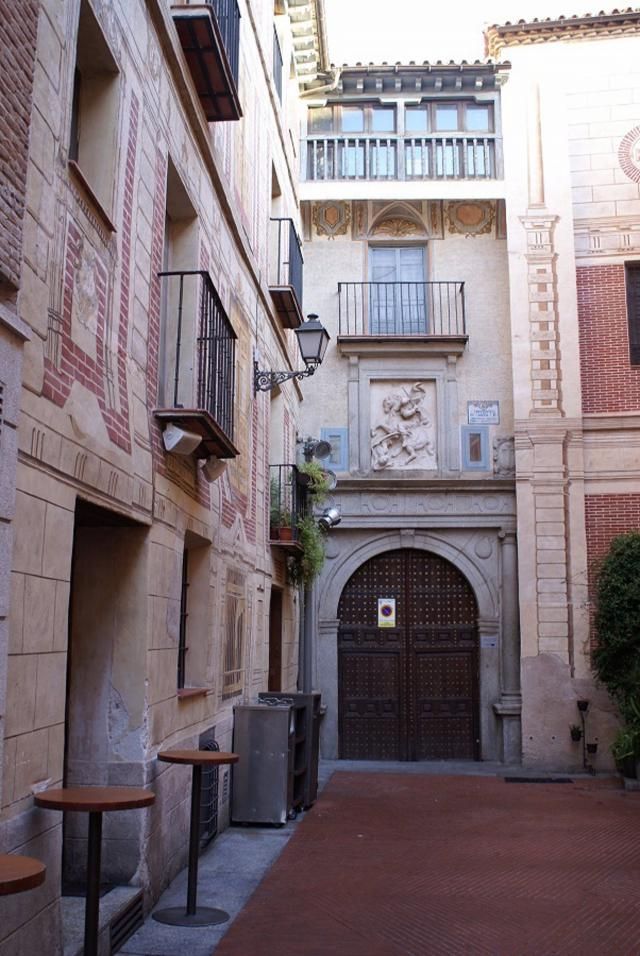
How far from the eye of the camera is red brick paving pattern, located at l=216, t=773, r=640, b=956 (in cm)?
571

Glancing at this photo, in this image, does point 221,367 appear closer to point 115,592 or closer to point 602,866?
point 115,592

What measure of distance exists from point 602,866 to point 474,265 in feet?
35.1

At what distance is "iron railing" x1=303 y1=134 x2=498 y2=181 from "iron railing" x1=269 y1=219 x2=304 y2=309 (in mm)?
3491

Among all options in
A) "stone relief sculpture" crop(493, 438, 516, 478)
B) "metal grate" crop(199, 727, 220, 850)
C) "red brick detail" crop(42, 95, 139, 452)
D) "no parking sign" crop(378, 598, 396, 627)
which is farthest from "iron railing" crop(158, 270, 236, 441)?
"stone relief sculpture" crop(493, 438, 516, 478)

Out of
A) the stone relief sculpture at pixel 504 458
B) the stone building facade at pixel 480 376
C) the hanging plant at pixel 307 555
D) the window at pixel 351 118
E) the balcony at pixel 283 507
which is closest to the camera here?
the balcony at pixel 283 507

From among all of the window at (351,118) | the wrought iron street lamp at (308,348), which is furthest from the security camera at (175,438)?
the window at (351,118)

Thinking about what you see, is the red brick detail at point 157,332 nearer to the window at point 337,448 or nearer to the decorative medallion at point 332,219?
the window at point 337,448

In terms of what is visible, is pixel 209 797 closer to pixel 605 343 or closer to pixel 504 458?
pixel 504 458

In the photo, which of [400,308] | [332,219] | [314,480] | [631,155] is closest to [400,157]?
[332,219]

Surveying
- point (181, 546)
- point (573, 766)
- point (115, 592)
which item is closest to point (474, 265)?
point (573, 766)

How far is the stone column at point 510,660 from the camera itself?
1424cm

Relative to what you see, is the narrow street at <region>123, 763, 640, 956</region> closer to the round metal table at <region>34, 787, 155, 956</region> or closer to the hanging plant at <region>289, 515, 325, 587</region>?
the round metal table at <region>34, 787, 155, 956</region>

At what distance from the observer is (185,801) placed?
710 cm

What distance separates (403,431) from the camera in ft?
51.0
